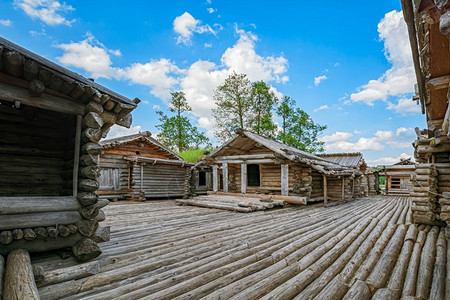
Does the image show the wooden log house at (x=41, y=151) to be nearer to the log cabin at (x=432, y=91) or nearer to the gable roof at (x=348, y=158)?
the log cabin at (x=432, y=91)

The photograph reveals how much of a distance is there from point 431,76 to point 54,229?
685cm

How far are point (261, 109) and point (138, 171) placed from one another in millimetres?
14741

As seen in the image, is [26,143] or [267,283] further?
[26,143]

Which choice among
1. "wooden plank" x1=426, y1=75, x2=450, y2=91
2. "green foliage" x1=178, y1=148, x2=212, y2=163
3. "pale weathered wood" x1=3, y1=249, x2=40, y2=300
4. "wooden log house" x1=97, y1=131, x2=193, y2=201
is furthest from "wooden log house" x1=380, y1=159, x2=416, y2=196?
"pale weathered wood" x1=3, y1=249, x2=40, y2=300

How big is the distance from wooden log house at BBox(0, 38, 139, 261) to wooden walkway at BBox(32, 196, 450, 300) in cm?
42

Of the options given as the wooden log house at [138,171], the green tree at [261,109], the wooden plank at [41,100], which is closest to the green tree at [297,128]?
the green tree at [261,109]

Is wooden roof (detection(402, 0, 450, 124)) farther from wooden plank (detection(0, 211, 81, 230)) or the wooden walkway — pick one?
wooden plank (detection(0, 211, 81, 230))

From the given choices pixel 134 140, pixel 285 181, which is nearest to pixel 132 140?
pixel 134 140

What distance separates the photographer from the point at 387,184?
25359mm

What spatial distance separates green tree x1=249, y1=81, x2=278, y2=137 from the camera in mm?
23750

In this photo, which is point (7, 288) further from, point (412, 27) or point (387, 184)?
point (387, 184)

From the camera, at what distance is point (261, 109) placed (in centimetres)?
2436

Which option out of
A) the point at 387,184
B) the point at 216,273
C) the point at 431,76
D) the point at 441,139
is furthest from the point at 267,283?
the point at 387,184

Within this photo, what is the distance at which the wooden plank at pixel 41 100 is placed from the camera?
3.44m
